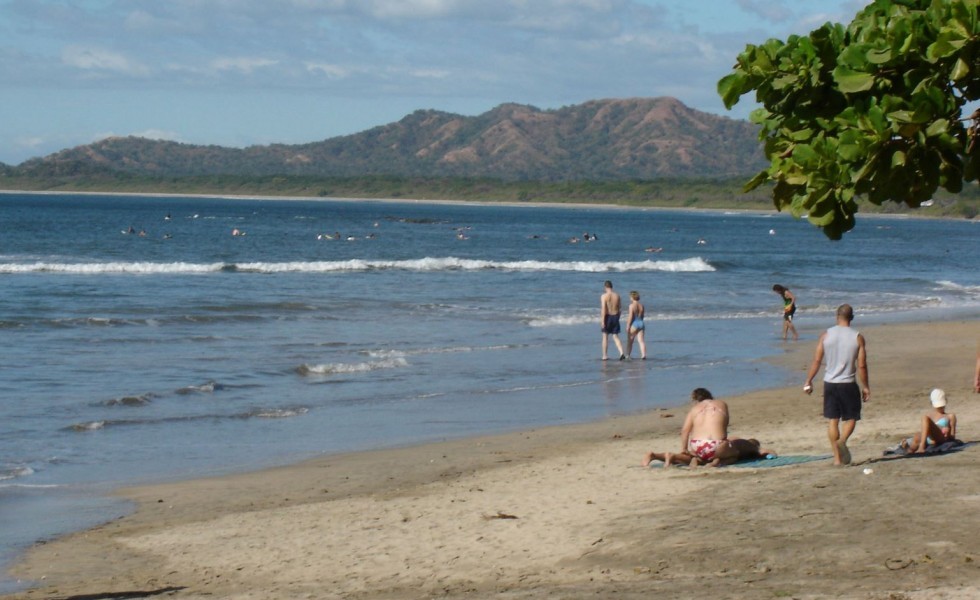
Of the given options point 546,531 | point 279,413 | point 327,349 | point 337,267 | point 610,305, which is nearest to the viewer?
point 546,531

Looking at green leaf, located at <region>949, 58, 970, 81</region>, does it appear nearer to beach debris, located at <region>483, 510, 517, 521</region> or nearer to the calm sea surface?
beach debris, located at <region>483, 510, 517, 521</region>

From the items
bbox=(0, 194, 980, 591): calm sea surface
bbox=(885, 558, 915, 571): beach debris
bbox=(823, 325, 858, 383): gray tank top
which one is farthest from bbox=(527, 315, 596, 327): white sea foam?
bbox=(885, 558, 915, 571): beach debris

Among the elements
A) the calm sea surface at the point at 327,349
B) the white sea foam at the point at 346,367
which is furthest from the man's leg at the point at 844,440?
the white sea foam at the point at 346,367

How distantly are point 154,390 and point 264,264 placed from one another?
106 feet

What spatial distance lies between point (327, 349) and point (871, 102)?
60.4 feet

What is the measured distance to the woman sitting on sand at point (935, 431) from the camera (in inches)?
432

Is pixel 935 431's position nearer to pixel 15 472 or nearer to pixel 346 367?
pixel 15 472

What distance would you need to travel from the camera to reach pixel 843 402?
1036 cm

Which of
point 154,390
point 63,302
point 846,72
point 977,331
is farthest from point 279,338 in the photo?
point 846,72

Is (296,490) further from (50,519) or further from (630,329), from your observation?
(630,329)

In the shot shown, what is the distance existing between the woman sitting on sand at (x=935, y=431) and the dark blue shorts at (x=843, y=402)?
0.95m

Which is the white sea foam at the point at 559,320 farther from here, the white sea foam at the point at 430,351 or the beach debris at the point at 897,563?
the beach debris at the point at 897,563

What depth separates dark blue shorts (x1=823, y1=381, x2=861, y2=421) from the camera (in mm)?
10359

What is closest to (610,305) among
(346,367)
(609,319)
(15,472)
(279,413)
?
(609,319)
